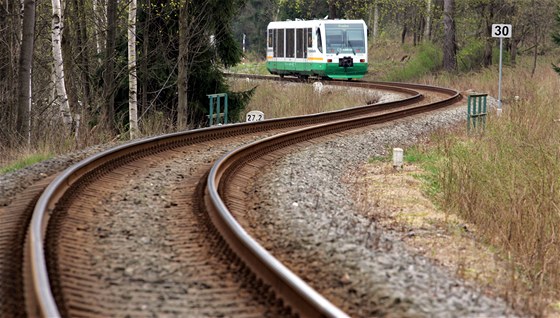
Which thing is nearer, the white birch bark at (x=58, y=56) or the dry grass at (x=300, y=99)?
the white birch bark at (x=58, y=56)

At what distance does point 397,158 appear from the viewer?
1360cm

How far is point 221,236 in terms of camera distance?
7211mm

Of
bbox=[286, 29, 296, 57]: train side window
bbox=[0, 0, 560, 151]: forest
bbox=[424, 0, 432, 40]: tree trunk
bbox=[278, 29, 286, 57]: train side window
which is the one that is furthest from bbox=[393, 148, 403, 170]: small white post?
bbox=[424, 0, 432, 40]: tree trunk

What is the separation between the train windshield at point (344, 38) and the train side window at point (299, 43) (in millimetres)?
1923

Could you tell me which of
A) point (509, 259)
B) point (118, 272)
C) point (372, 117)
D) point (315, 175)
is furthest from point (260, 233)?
point (372, 117)

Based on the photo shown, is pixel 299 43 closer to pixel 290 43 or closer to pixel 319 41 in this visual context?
pixel 290 43

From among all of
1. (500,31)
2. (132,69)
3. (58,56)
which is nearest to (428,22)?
(500,31)

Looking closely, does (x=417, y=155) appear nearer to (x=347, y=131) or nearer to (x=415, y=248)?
(x=347, y=131)

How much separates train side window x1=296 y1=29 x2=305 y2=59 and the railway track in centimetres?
2742

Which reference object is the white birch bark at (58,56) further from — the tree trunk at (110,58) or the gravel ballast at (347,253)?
the gravel ballast at (347,253)

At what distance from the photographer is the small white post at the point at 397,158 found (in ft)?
44.4

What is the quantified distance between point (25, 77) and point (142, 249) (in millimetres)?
11842

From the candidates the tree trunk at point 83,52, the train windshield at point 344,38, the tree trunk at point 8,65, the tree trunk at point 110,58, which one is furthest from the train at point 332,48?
the tree trunk at point 8,65

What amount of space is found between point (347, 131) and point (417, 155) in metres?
2.51
